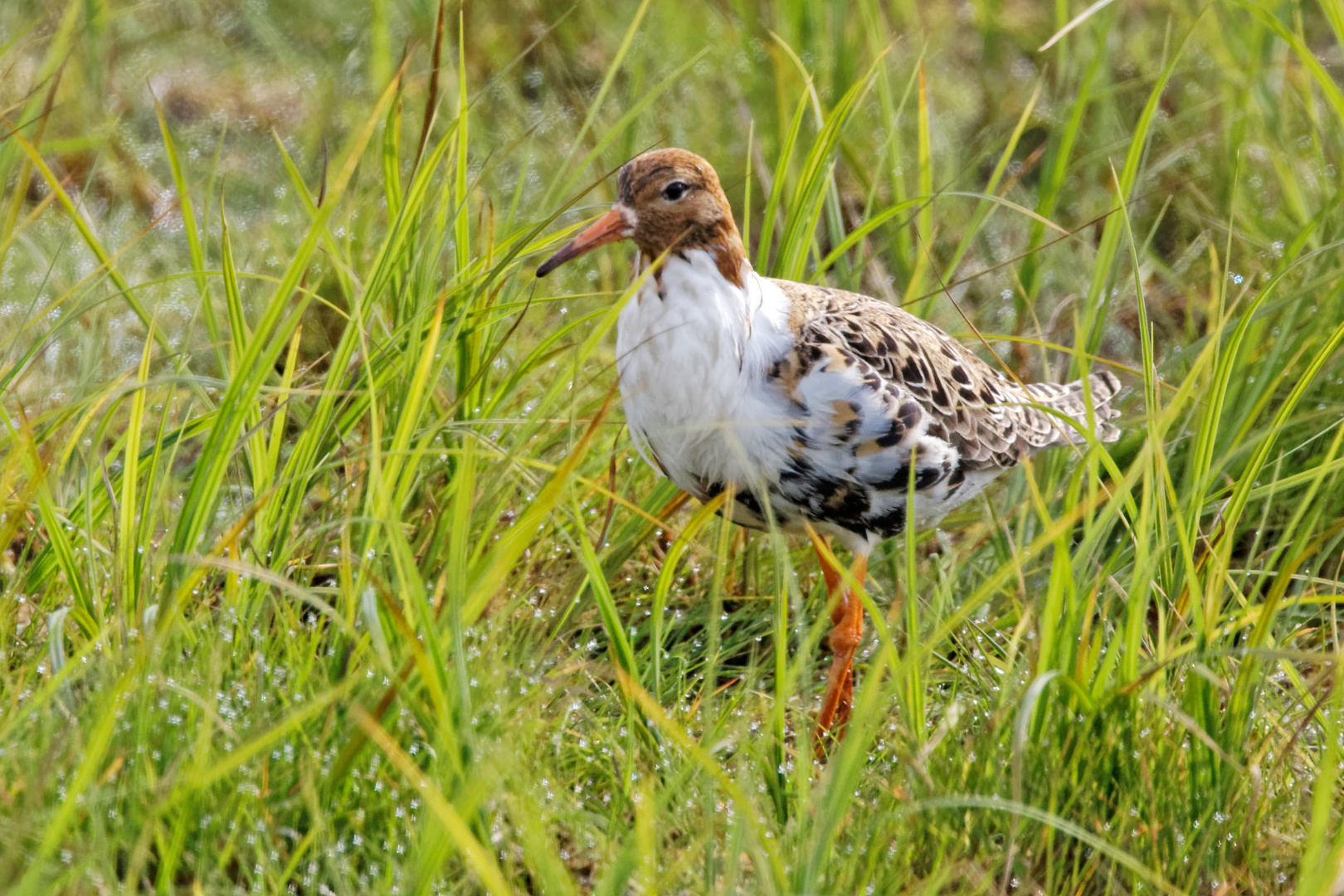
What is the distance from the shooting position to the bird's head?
3.50m

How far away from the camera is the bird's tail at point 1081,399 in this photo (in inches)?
172

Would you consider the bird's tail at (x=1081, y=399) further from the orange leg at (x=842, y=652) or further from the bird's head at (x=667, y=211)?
the bird's head at (x=667, y=211)

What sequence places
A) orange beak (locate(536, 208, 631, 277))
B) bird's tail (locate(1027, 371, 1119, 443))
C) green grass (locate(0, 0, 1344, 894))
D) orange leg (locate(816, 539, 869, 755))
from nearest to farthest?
green grass (locate(0, 0, 1344, 894)), orange beak (locate(536, 208, 631, 277)), orange leg (locate(816, 539, 869, 755)), bird's tail (locate(1027, 371, 1119, 443))

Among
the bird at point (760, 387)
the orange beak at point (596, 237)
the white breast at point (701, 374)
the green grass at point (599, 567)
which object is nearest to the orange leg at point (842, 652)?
the bird at point (760, 387)

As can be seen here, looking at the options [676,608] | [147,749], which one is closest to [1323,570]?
[676,608]

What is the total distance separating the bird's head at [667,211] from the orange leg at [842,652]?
0.89 m

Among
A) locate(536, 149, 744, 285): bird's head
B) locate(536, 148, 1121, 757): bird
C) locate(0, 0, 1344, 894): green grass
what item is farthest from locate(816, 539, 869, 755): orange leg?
locate(536, 149, 744, 285): bird's head

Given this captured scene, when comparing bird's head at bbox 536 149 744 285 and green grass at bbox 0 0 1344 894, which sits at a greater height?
bird's head at bbox 536 149 744 285

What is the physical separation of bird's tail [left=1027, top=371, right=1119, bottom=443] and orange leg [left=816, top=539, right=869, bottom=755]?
35.2 inches

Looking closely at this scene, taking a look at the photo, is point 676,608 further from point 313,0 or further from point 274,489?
point 313,0

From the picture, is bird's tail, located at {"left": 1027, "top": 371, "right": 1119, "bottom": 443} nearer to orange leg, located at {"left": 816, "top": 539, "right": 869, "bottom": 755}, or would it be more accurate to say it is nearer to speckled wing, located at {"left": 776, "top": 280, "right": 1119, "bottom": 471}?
speckled wing, located at {"left": 776, "top": 280, "right": 1119, "bottom": 471}

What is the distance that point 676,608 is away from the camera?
13.3ft

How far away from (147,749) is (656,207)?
179 cm

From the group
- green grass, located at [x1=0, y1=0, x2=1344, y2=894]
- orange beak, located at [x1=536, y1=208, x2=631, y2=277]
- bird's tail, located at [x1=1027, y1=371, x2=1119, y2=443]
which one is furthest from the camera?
bird's tail, located at [x1=1027, y1=371, x2=1119, y2=443]
